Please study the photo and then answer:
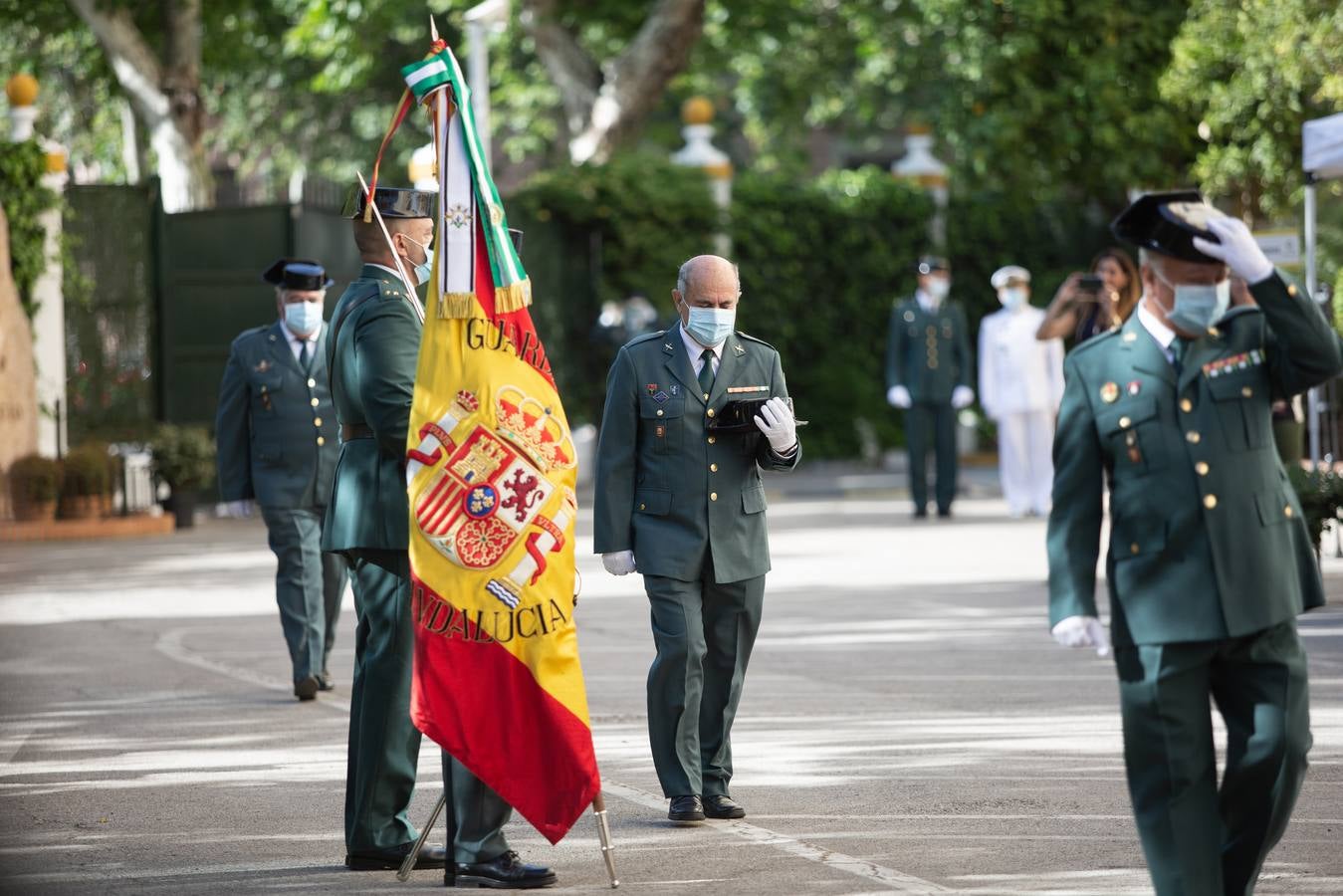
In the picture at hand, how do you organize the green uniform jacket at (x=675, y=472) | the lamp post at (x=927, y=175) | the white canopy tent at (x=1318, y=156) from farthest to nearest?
the lamp post at (x=927, y=175), the white canopy tent at (x=1318, y=156), the green uniform jacket at (x=675, y=472)

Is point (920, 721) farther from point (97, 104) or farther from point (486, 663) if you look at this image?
point (97, 104)

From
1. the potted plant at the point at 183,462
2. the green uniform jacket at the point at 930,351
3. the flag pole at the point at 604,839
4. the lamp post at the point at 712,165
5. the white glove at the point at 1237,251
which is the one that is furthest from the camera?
the lamp post at the point at 712,165

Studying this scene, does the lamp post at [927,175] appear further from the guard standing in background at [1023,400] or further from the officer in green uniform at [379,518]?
the officer in green uniform at [379,518]

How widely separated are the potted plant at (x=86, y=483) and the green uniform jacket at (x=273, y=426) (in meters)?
9.19

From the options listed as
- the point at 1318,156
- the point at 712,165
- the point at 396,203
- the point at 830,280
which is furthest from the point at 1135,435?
the point at 830,280

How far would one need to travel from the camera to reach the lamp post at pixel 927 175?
27859 millimetres

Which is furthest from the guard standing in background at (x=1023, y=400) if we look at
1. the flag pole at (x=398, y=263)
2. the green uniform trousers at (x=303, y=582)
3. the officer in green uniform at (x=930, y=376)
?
the flag pole at (x=398, y=263)

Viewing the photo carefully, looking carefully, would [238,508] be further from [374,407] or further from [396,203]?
[374,407]

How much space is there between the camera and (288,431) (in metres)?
10.1

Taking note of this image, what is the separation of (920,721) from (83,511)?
12.4m

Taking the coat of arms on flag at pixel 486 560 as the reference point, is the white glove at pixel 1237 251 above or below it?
above

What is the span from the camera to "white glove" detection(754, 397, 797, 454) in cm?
685

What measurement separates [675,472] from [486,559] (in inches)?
50.1

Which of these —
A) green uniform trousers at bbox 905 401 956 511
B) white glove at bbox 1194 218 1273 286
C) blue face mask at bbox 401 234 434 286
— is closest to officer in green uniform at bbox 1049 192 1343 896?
white glove at bbox 1194 218 1273 286
